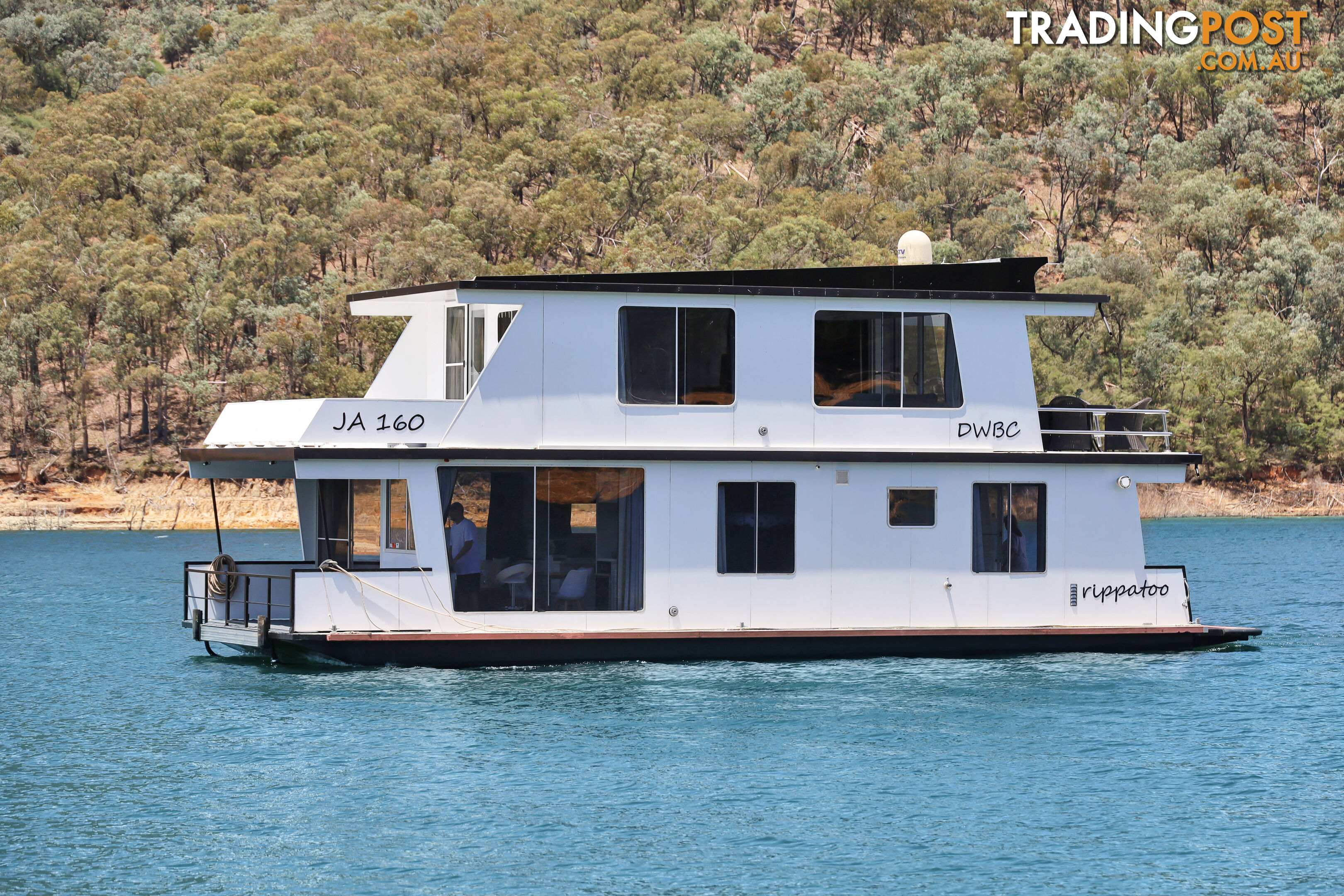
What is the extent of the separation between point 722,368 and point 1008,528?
404 cm

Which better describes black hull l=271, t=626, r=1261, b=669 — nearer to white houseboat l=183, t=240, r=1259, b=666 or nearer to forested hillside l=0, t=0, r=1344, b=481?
white houseboat l=183, t=240, r=1259, b=666

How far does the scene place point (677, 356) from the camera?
17.0 m

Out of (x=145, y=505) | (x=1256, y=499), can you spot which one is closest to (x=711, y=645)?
(x=145, y=505)

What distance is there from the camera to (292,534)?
5031 cm

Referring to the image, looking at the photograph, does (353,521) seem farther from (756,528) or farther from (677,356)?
(756,528)

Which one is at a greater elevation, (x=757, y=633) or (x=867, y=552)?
(x=867, y=552)

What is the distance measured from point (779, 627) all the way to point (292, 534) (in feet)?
119

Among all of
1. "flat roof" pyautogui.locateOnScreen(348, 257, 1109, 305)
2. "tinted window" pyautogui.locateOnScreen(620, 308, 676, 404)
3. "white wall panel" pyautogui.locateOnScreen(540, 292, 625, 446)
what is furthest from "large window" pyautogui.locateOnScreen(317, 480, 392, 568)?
"tinted window" pyautogui.locateOnScreen(620, 308, 676, 404)

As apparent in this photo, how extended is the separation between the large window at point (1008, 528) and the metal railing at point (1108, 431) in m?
0.88

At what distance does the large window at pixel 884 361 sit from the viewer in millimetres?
17391

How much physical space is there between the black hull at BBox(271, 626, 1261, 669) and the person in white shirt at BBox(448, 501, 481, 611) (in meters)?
0.51

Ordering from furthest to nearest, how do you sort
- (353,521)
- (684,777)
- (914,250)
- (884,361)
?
1. (914,250)
2. (353,521)
3. (884,361)
4. (684,777)

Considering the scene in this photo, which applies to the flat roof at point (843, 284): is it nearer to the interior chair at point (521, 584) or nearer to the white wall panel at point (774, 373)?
the white wall panel at point (774, 373)

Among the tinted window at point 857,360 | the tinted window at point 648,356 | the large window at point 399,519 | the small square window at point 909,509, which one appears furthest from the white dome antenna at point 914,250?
the large window at point 399,519
